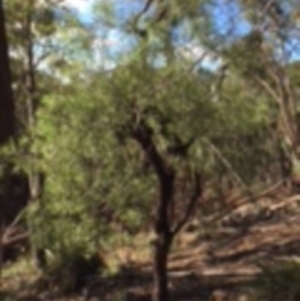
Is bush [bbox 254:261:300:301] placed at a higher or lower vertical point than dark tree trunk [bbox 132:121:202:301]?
lower

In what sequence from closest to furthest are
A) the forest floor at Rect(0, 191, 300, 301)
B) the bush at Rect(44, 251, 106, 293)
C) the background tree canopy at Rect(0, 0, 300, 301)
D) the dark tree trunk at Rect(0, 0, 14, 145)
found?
the background tree canopy at Rect(0, 0, 300, 301) → the forest floor at Rect(0, 191, 300, 301) → the bush at Rect(44, 251, 106, 293) → the dark tree trunk at Rect(0, 0, 14, 145)

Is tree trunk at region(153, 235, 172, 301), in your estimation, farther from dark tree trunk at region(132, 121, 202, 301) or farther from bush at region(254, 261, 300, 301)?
bush at region(254, 261, 300, 301)

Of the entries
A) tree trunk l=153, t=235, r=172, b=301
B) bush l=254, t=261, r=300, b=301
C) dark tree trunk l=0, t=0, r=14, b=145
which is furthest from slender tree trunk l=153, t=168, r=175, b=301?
dark tree trunk l=0, t=0, r=14, b=145

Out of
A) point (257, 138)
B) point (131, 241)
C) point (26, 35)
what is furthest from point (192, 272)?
point (26, 35)

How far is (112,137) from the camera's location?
11.2 meters

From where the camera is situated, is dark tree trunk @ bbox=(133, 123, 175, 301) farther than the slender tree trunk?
No

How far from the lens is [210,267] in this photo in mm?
15648

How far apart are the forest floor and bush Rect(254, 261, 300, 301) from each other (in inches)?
10.6

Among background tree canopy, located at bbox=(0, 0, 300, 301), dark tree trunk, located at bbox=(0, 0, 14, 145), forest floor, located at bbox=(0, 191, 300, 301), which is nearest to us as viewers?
background tree canopy, located at bbox=(0, 0, 300, 301)

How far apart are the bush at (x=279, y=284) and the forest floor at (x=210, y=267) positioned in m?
0.27

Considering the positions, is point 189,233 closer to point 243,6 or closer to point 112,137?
point 243,6

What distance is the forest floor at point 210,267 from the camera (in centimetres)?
1398

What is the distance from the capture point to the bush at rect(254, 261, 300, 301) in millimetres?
11992

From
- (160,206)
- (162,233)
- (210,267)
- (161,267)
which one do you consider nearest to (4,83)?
(210,267)
